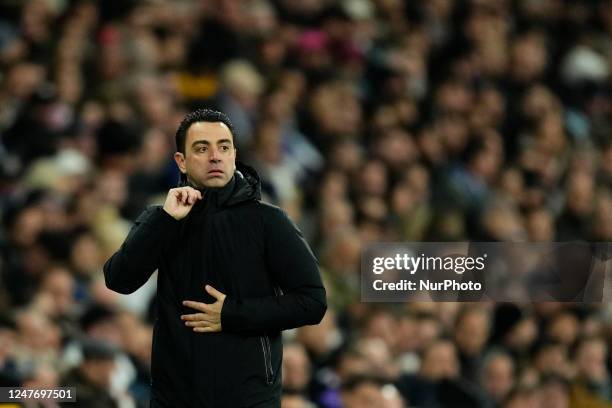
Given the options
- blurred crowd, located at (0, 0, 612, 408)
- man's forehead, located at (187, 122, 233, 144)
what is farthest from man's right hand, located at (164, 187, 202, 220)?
blurred crowd, located at (0, 0, 612, 408)

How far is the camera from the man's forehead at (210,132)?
13.1 ft

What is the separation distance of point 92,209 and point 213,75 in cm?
214

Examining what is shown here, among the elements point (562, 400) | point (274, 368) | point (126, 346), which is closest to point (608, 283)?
point (562, 400)

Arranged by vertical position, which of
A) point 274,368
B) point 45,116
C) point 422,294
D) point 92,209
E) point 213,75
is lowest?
point 274,368

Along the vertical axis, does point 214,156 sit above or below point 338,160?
below

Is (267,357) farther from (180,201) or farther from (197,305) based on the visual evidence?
(180,201)

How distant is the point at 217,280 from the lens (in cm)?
396

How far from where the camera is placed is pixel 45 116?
26.2 ft

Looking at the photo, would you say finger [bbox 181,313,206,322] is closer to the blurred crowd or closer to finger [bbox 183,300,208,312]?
finger [bbox 183,300,208,312]

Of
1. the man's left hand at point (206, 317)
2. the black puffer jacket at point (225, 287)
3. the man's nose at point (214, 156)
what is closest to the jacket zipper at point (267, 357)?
the black puffer jacket at point (225, 287)

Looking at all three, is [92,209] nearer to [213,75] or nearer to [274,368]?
[213,75]

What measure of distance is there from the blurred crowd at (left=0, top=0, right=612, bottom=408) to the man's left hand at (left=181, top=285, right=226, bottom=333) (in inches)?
85.7

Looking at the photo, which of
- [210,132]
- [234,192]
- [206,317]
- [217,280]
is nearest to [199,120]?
[210,132]

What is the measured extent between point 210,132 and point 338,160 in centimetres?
531
